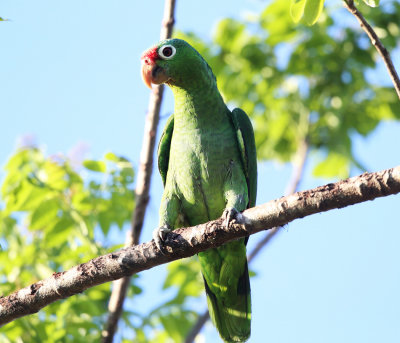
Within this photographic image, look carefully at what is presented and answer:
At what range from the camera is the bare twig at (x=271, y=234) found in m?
5.34

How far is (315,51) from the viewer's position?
7.00 meters

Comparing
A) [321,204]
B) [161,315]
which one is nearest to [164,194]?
[161,315]

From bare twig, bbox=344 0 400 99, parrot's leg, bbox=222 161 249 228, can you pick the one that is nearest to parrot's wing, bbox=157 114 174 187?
parrot's leg, bbox=222 161 249 228

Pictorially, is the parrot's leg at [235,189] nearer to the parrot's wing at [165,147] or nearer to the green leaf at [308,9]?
the parrot's wing at [165,147]

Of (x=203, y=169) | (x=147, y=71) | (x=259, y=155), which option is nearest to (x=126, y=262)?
(x=203, y=169)

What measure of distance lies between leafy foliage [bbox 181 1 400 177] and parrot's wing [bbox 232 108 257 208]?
6.73ft

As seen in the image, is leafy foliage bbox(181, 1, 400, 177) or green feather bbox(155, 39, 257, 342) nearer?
green feather bbox(155, 39, 257, 342)

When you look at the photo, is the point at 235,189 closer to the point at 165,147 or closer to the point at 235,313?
the point at 165,147

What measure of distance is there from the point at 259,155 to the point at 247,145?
2874 mm

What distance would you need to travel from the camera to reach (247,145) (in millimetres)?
5016

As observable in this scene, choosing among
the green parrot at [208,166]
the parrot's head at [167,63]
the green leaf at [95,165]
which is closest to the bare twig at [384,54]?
the green parrot at [208,166]

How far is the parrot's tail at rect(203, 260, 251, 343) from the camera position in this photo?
5.05 metres

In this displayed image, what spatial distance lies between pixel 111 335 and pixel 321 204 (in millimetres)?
2699

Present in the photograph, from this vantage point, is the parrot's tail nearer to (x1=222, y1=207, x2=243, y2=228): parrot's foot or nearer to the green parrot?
the green parrot
